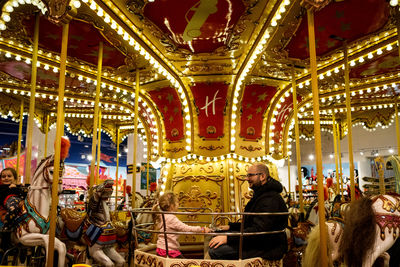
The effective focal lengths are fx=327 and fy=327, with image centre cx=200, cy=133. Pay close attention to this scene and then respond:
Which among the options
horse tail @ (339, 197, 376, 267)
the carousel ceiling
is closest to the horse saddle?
the carousel ceiling

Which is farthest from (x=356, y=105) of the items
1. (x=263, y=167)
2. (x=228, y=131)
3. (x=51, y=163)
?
(x=51, y=163)

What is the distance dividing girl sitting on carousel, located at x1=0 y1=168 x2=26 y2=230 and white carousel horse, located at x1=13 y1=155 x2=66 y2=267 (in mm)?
111

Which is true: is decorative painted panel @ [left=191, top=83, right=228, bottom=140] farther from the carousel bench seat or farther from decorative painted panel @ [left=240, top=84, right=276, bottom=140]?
the carousel bench seat

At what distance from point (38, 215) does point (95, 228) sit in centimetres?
79

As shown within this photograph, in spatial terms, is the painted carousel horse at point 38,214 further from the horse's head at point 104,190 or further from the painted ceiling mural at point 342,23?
the painted ceiling mural at point 342,23

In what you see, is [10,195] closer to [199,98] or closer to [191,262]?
[191,262]

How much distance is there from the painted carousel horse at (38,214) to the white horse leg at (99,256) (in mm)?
606

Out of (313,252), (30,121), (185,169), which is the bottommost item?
(313,252)

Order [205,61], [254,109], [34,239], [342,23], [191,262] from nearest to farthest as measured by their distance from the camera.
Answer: [191,262]
[34,239]
[342,23]
[205,61]
[254,109]

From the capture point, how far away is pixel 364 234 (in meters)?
2.91

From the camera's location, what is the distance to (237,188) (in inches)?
300

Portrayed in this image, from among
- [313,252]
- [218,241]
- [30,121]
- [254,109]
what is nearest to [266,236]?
[218,241]

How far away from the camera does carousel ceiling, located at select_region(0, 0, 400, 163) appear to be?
17.1 ft

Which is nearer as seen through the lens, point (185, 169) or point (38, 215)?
point (38, 215)
